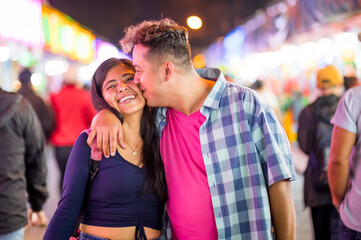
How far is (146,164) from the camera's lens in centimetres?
→ 231

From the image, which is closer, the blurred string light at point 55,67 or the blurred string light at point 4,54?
the blurred string light at point 4,54

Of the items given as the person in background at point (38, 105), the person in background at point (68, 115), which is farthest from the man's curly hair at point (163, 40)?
the person in background at point (38, 105)

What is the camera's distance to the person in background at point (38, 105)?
577 centimetres

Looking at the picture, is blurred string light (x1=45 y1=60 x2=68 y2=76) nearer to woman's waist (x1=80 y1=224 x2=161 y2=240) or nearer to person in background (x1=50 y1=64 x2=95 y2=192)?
person in background (x1=50 y1=64 x2=95 y2=192)

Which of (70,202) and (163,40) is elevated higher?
(163,40)

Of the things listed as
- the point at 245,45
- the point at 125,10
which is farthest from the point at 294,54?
the point at 125,10

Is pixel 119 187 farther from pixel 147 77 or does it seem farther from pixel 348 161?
pixel 348 161

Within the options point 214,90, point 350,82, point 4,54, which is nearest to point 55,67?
point 4,54

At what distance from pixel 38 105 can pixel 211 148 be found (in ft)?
14.4

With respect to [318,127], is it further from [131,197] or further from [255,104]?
[131,197]

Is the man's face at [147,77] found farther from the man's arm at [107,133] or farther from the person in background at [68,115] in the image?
the person in background at [68,115]

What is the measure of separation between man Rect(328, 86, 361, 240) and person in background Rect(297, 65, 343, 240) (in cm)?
127

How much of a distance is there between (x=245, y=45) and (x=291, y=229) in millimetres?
16556

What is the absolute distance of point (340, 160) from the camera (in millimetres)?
2656
